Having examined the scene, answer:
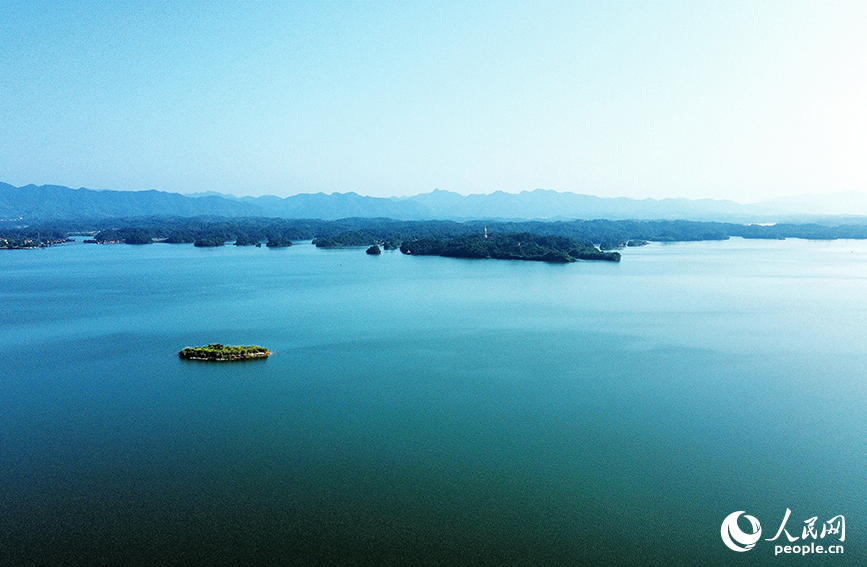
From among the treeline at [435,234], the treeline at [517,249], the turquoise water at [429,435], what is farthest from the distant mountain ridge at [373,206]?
the turquoise water at [429,435]

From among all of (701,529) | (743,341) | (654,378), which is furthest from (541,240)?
(701,529)

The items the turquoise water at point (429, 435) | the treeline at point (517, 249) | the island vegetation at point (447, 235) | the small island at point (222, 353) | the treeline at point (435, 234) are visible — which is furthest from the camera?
the treeline at point (435, 234)

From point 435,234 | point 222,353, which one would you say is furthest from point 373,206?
point 222,353

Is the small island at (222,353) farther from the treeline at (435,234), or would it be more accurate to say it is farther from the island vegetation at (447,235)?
the treeline at (435,234)

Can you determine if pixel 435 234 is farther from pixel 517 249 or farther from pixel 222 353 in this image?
pixel 222 353

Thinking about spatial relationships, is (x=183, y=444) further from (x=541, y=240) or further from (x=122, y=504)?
(x=541, y=240)
